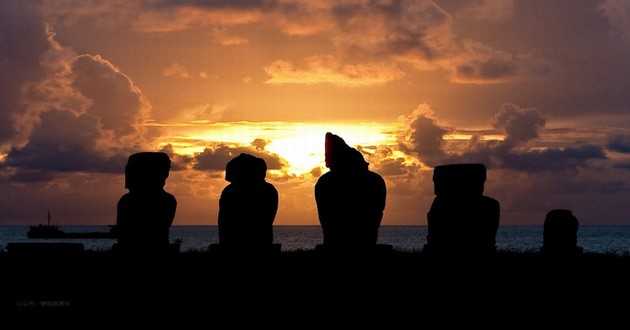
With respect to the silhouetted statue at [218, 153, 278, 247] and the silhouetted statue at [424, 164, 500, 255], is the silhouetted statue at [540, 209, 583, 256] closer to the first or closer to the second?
the silhouetted statue at [424, 164, 500, 255]

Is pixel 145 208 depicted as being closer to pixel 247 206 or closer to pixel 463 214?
pixel 247 206

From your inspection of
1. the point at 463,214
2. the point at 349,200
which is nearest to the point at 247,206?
the point at 349,200

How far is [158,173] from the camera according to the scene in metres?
21.7

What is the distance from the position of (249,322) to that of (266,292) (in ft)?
4.51

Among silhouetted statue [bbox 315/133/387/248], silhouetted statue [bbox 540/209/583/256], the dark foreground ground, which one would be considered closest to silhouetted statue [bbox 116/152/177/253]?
the dark foreground ground

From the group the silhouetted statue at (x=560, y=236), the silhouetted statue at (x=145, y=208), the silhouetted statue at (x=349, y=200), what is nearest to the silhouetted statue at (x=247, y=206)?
the silhouetted statue at (x=349, y=200)

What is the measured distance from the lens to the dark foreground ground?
20344 mm

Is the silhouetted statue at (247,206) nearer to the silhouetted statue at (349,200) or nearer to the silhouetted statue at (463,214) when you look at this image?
the silhouetted statue at (349,200)

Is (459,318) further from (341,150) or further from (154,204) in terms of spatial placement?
(154,204)

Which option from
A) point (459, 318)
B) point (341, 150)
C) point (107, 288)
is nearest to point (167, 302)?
point (107, 288)

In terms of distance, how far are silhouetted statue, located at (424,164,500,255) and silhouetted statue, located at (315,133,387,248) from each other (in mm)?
1696

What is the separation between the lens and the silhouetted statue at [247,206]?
21.2 m

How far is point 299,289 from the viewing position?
21078 millimetres

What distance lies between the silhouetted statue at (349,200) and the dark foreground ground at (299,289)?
47 cm
